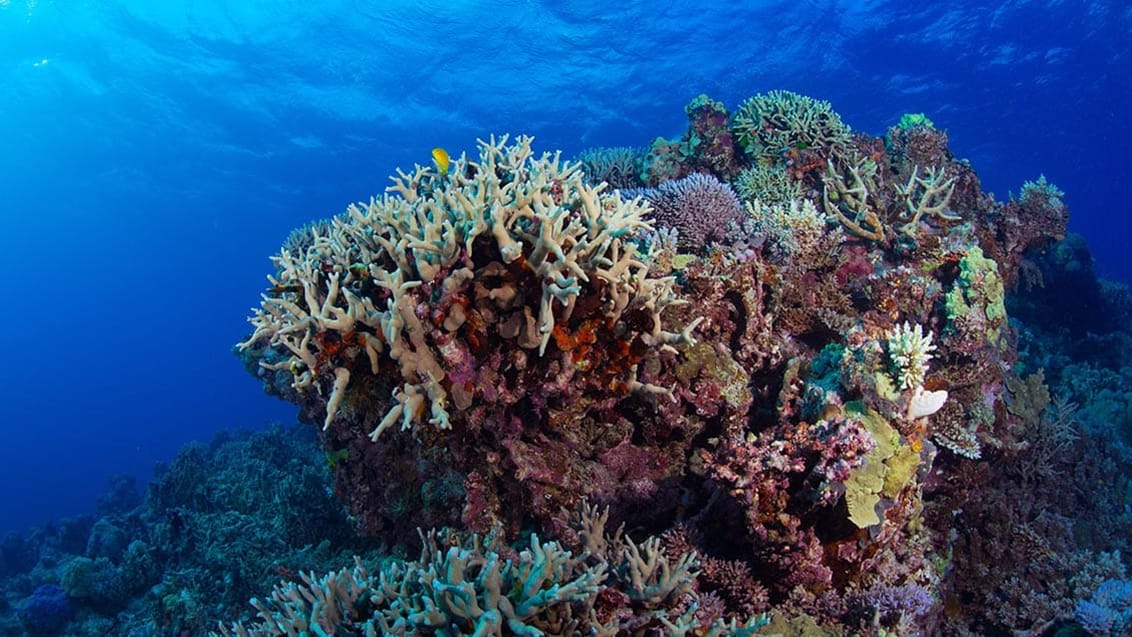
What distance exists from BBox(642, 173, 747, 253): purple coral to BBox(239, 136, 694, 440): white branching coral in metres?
1.83

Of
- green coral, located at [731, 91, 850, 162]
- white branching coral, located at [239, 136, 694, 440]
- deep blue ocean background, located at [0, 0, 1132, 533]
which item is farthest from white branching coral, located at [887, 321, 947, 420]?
deep blue ocean background, located at [0, 0, 1132, 533]

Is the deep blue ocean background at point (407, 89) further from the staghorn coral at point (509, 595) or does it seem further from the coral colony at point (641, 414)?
the staghorn coral at point (509, 595)

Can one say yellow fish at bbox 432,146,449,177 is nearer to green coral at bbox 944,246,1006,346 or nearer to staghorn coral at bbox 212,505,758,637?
staghorn coral at bbox 212,505,758,637

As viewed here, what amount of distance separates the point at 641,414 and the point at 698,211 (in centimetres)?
255

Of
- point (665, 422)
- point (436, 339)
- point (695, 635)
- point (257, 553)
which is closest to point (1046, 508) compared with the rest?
point (665, 422)

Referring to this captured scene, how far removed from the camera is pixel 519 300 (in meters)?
3.71

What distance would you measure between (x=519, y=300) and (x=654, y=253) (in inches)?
52.8

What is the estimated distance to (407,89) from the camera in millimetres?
39281

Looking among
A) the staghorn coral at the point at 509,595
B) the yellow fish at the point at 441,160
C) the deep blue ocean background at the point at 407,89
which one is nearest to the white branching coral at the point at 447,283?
the staghorn coral at the point at 509,595

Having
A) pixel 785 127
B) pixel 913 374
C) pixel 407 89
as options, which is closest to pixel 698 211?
pixel 913 374

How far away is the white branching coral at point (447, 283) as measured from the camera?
352 centimetres

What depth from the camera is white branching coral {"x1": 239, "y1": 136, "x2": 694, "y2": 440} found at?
3.52 m

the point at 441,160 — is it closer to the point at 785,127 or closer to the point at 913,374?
the point at 913,374

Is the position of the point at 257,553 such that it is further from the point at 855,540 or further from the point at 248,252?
the point at 248,252
